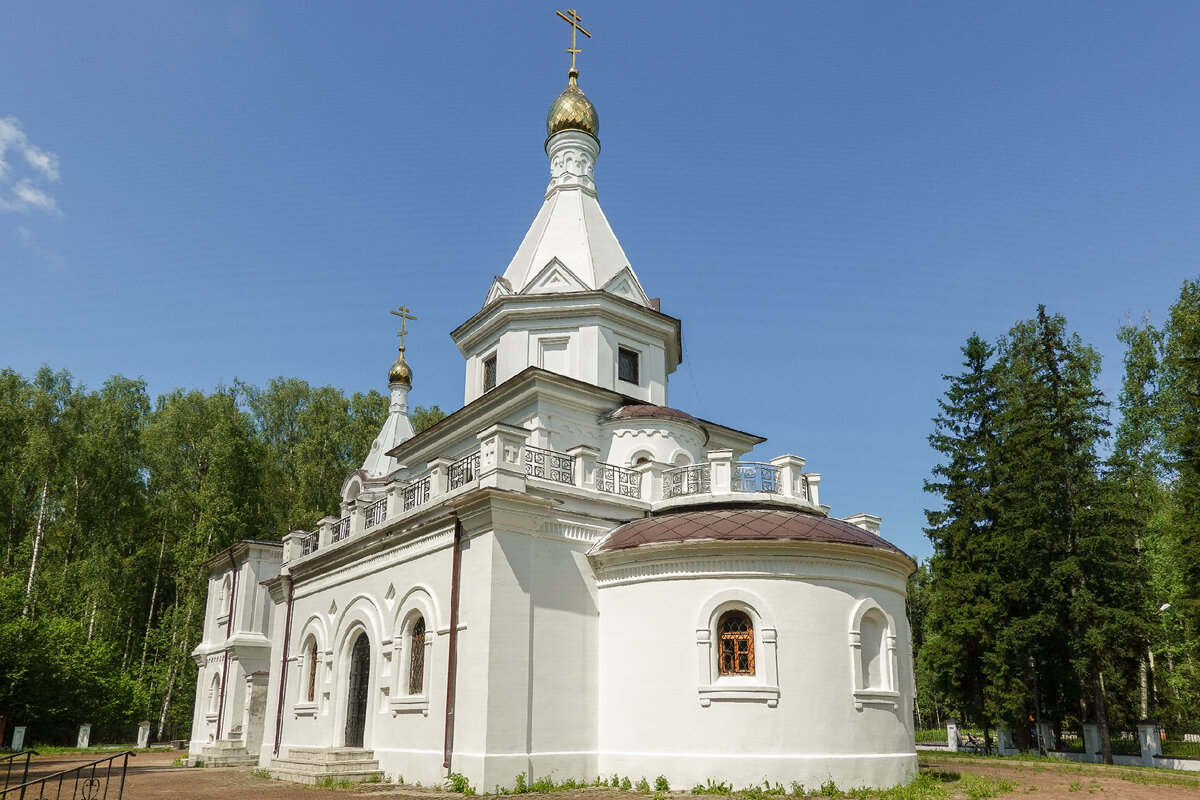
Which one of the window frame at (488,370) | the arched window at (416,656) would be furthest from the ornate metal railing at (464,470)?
the window frame at (488,370)

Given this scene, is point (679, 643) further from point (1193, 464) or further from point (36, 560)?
point (36, 560)

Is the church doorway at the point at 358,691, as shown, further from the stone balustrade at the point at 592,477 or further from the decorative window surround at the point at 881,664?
the decorative window surround at the point at 881,664

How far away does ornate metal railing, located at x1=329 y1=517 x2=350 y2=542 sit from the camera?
712 inches

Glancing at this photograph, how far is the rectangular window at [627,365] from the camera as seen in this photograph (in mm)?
20109

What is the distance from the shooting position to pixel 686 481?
51.3ft

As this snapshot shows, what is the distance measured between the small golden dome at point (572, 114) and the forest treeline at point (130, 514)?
1964 cm

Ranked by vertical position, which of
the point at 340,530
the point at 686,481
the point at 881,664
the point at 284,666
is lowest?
the point at 284,666

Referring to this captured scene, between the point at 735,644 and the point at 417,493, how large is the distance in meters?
6.64

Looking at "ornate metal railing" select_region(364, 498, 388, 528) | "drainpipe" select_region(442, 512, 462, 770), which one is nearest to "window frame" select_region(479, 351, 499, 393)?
"ornate metal railing" select_region(364, 498, 388, 528)

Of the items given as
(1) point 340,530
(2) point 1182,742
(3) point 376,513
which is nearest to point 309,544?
(1) point 340,530

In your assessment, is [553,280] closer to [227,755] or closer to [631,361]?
[631,361]

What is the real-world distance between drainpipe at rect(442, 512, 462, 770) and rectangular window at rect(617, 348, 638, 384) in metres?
7.27

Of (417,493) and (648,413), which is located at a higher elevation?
(648,413)

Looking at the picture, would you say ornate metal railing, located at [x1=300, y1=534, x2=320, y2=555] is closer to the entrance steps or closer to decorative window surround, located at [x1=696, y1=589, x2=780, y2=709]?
the entrance steps
